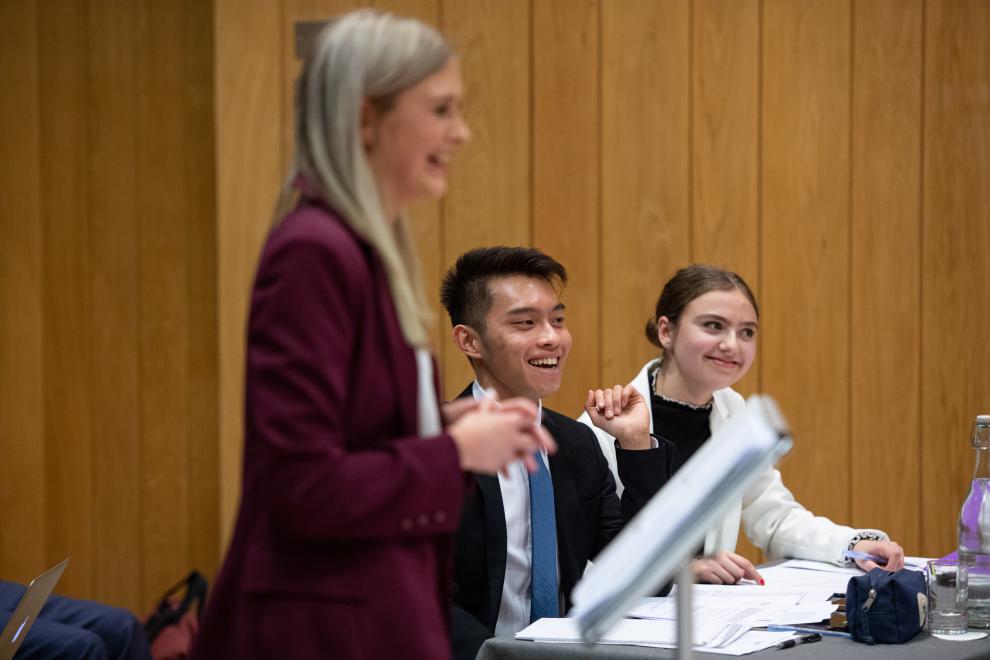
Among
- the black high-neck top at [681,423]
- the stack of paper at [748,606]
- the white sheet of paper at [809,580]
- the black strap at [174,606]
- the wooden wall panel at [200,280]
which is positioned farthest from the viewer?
the wooden wall panel at [200,280]

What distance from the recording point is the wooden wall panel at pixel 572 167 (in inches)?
161

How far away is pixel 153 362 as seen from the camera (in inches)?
172

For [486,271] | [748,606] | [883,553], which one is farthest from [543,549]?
[883,553]

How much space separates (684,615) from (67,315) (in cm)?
344

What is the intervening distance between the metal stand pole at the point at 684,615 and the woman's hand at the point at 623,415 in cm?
120

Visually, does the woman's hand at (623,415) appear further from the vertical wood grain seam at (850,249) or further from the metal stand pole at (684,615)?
the vertical wood grain seam at (850,249)

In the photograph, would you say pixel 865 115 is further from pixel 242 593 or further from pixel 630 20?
pixel 242 593

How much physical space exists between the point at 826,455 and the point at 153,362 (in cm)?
235

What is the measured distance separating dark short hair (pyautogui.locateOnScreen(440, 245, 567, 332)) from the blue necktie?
434 millimetres

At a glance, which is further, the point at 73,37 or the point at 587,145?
the point at 73,37

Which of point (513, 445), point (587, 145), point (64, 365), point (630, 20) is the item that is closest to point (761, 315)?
point (587, 145)

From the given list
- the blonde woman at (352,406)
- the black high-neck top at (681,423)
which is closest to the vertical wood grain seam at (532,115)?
the black high-neck top at (681,423)

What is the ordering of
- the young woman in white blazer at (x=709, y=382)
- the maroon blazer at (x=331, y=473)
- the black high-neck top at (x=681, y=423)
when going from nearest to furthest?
the maroon blazer at (x=331, y=473) → the young woman in white blazer at (x=709, y=382) → the black high-neck top at (x=681, y=423)

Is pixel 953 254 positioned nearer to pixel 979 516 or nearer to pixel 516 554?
pixel 979 516
